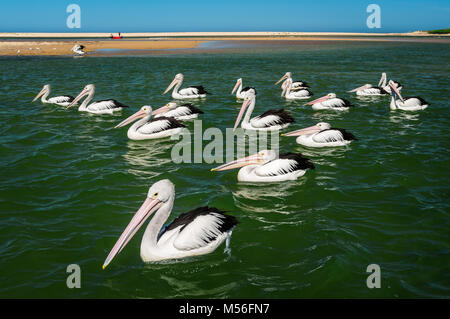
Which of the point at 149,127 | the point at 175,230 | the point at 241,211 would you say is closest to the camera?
the point at 175,230

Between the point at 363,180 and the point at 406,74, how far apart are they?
16.8 meters

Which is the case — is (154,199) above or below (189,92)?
below

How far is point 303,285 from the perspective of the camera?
4.38 metres

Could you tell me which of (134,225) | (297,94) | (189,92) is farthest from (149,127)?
(297,94)

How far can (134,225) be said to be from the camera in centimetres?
427

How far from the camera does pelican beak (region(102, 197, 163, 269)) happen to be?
4102mm

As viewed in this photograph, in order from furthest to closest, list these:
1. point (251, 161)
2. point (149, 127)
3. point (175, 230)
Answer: point (149, 127)
point (251, 161)
point (175, 230)

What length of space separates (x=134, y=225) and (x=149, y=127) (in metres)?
5.86

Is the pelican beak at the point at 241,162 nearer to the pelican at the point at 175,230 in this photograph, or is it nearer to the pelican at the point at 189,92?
the pelican at the point at 175,230

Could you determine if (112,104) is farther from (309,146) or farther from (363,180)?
(363,180)

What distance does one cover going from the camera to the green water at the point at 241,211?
4.45 meters

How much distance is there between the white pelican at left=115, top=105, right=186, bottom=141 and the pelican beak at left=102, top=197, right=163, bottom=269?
5.42 metres

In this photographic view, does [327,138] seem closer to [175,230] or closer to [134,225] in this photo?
[175,230]
